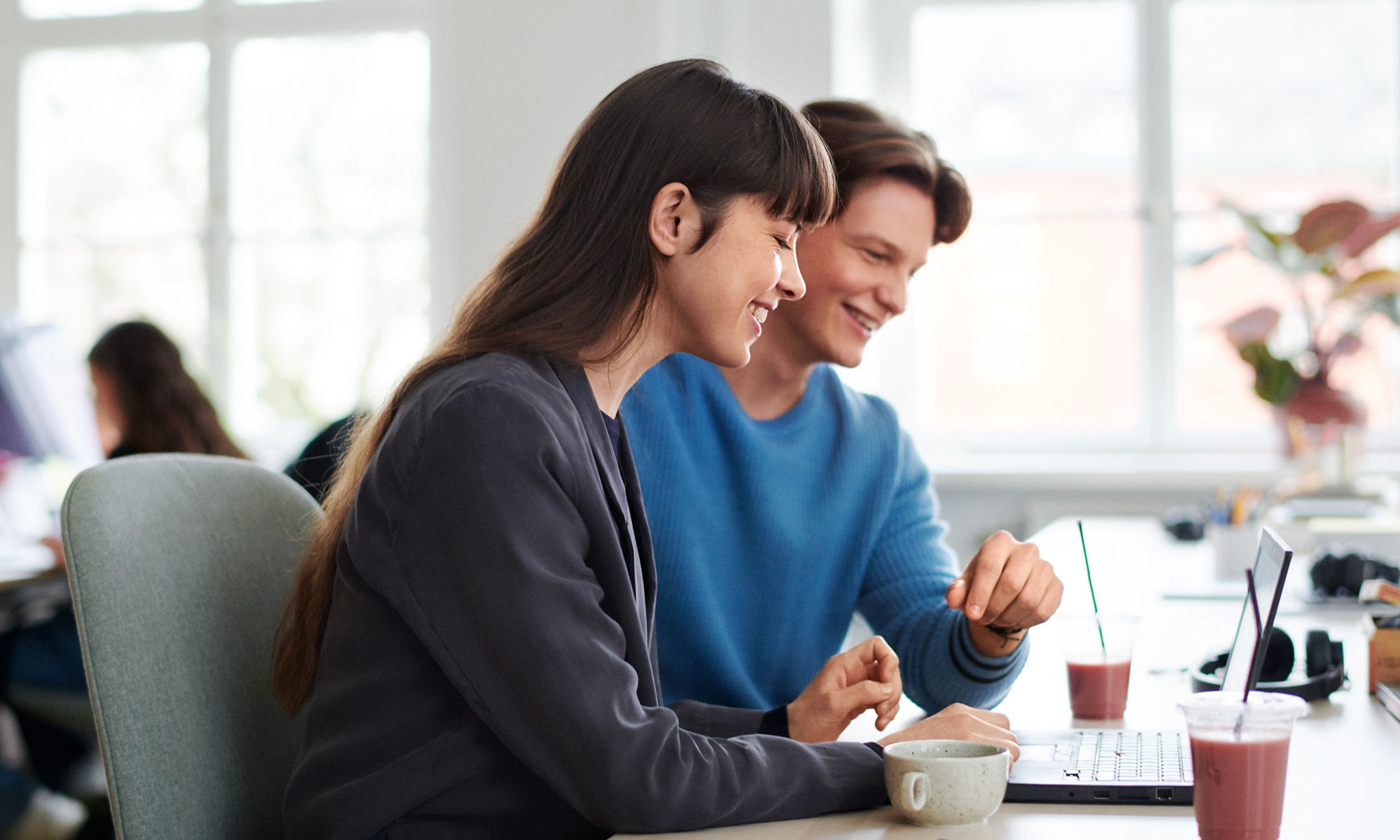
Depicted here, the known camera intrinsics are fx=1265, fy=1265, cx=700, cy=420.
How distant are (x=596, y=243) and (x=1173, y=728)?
26.2 inches

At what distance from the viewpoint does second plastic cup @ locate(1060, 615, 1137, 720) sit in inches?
46.3

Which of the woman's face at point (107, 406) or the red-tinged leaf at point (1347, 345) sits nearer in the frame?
the woman's face at point (107, 406)

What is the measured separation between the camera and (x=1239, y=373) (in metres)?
3.65

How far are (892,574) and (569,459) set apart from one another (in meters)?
0.70

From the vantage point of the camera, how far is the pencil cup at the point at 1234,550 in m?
2.14

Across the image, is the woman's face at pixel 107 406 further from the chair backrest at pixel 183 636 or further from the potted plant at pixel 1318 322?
the potted plant at pixel 1318 322

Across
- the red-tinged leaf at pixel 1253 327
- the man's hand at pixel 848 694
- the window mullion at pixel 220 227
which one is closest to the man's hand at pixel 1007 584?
the man's hand at pixel 848 694

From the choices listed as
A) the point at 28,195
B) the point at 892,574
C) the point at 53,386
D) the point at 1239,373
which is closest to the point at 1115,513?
the point at 1239,373

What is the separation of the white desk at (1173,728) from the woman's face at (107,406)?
6.57ft

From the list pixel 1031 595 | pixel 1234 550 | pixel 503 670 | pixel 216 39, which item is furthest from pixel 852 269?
pixel 216 39

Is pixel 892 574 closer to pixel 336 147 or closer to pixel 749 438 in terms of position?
pixel 749 438

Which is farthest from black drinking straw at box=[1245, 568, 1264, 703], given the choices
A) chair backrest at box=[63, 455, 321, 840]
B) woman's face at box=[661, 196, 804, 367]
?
chair backrest at box=[63, 455, 321, 840]

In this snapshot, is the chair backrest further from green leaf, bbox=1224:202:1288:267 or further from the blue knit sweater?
green leaf, bbox=1224:202:1288:267

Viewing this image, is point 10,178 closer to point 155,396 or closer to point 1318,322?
point 155,396
